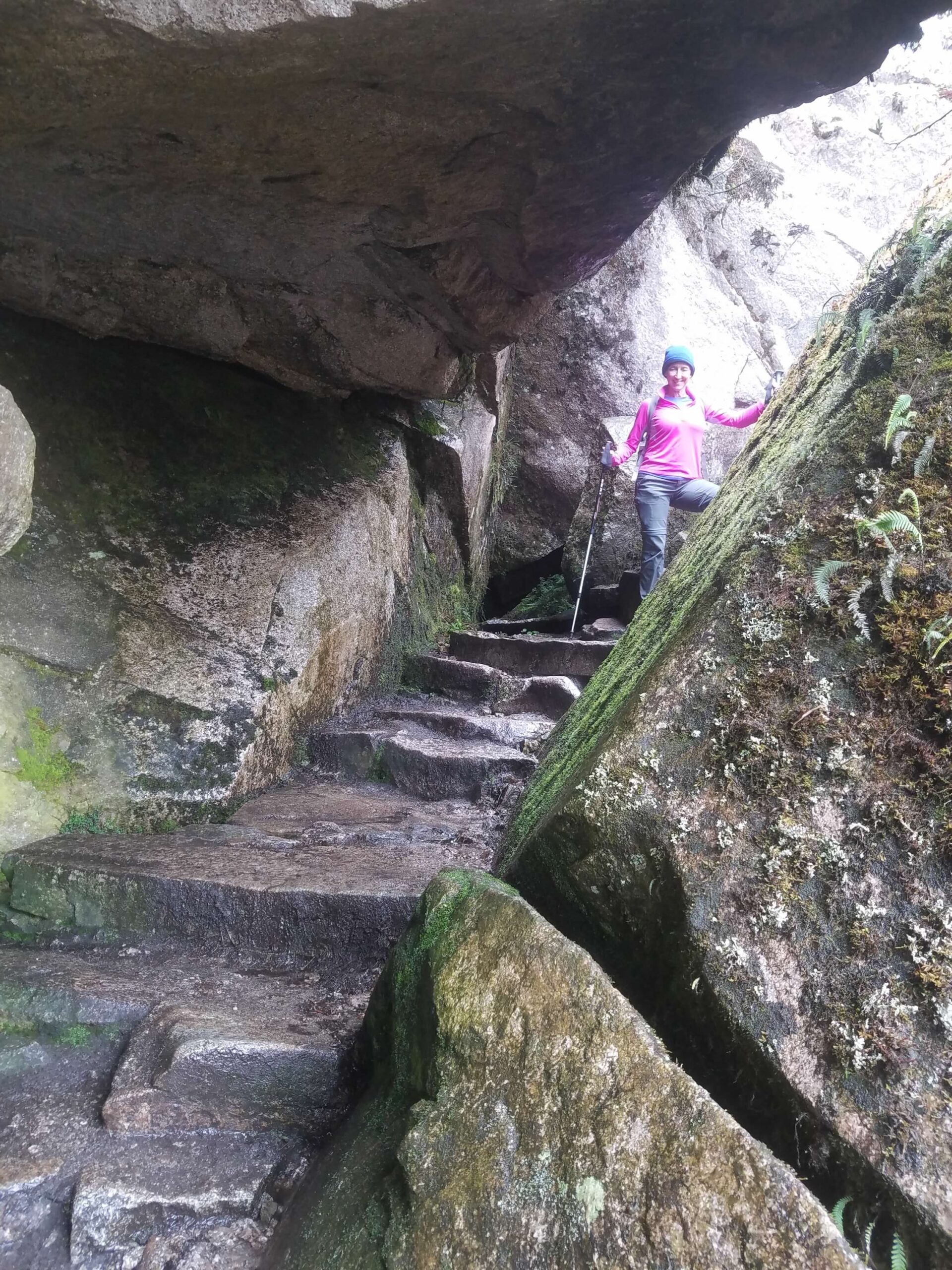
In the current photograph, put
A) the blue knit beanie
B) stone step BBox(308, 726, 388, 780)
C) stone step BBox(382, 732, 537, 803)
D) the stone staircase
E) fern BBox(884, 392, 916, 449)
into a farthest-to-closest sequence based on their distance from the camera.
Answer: the blue knit beanie → stone step BBox(308, 726, 388, 780) → stone step BBox(382, 732, 537, 803) → the stone staircase → fern BBox(884, 392, 916, 449)

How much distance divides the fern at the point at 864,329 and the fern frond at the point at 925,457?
58 centimetres

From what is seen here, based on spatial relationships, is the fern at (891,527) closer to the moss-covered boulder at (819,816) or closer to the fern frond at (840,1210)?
the moss-covered boulder at (819,816)

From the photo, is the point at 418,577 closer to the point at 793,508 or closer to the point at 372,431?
the point at 372,431

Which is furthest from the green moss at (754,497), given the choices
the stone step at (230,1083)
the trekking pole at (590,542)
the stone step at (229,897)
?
the trekking pole at (590,542)

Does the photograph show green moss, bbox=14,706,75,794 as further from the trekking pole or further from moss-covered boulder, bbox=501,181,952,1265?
the trekking pole

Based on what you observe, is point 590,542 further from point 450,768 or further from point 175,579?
point 175,579

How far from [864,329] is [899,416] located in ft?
2.03

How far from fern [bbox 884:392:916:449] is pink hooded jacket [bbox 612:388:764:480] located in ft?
17.8

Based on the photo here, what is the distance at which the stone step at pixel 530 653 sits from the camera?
690cm

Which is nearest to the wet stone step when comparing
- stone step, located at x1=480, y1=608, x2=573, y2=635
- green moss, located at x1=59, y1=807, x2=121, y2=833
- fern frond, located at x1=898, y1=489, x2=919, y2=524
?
green moss, located at x1=59, y1=807, x2=121, y2=833

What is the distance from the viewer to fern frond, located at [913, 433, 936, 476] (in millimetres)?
1933

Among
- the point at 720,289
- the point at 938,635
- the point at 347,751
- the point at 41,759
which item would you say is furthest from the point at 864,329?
the point at 720,289

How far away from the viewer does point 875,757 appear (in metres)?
1.78

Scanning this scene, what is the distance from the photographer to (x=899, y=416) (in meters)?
2.01
